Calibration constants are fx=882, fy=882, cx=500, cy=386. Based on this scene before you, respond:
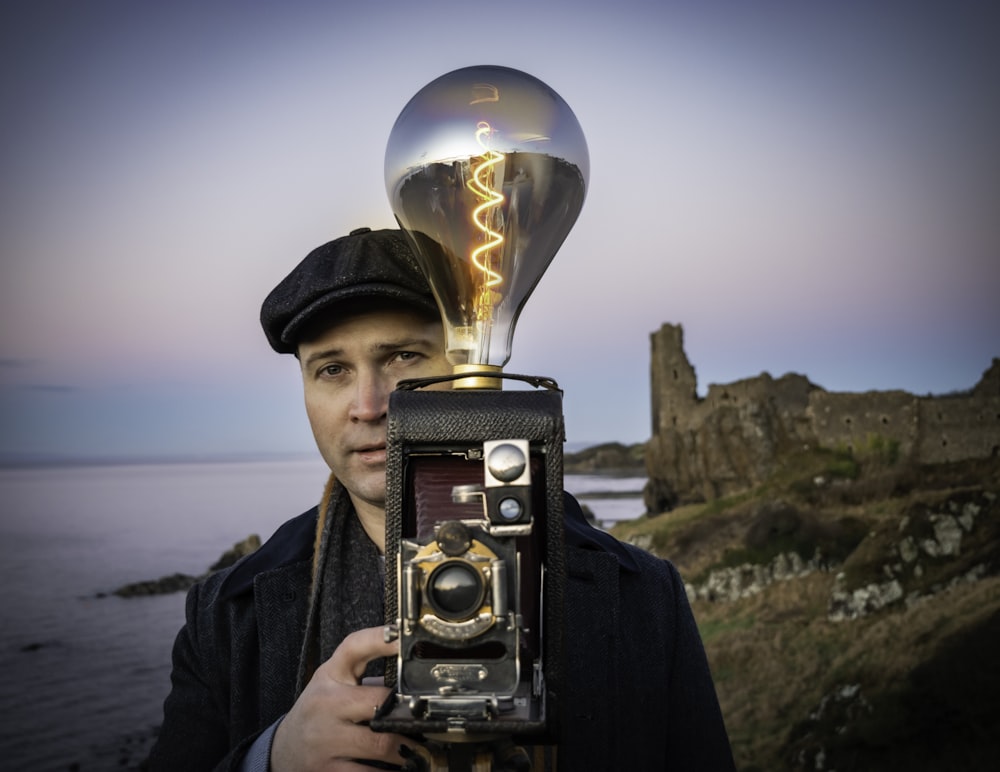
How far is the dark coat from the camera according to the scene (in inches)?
112

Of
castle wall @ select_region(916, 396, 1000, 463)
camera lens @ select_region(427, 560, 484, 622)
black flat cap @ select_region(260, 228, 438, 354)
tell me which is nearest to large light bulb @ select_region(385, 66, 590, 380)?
black flat cap @ select_region(260, 228, 438, 354)

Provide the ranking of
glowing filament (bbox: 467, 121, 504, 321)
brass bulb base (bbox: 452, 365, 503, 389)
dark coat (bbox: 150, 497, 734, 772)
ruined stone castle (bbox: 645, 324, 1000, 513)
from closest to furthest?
brass bulb base (bbox: 452, 365, 503, 389) → glowing filament (bbox: 467, 121, 504, 321) → dark coat (bbox: 150, 497, 734, 772) → ruined stone castle (bbox: 645, 324, 1000, 513)

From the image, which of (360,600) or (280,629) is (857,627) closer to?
(360,600)

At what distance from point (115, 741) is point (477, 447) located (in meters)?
12.4

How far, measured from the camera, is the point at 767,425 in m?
45.3

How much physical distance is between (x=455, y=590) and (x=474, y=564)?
0.06 meters

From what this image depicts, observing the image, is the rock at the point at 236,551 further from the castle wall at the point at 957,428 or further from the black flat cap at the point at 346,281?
the castle wall at the point at 957,428

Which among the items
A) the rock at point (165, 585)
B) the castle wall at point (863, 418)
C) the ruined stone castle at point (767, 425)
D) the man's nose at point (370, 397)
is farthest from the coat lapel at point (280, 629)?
the castle wall at point (863, 418)

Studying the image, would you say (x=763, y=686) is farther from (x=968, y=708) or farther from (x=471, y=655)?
(x=471, y=655)

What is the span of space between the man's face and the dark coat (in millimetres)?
590

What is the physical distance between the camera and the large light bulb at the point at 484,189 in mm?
2344

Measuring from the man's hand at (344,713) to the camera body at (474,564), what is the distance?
67 mm

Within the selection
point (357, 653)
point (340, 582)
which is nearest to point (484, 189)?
point (357, 653)

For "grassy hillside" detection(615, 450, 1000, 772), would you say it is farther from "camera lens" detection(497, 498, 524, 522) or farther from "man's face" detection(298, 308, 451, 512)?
"camera lens" detection(497, 498, 524, 522)
